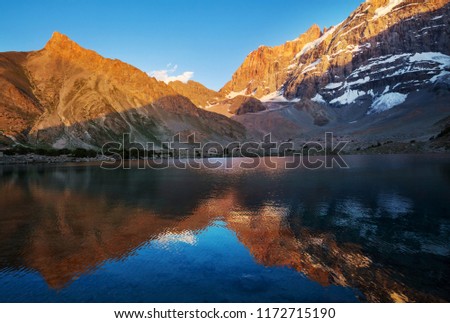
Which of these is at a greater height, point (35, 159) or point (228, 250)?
point (35, 159)

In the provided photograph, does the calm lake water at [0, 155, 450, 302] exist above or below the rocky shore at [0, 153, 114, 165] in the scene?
below

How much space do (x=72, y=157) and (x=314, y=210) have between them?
120 m

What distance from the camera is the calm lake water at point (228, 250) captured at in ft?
40.7

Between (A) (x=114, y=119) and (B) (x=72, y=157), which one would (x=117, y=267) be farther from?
(A) (x=114, y=119)

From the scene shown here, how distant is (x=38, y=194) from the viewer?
1543 inches

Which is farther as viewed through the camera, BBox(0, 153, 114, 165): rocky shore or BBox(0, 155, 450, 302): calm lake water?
BBox(0, 153, 114, 165): rocky shore

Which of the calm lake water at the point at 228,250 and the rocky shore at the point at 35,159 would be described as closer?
the calm lake water at the point at 228,250

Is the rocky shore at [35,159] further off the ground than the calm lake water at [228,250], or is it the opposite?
the rocky shore at [35,159]

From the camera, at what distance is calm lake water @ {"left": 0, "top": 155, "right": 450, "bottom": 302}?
12406 millimetres

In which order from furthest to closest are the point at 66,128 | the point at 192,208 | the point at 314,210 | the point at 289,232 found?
1. the point at 66,128
2. the point at 192,208
3. the point at 314,210
4. the point at 289,232

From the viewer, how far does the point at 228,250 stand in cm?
1730

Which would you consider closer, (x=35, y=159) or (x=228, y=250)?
(x=228, y=250)

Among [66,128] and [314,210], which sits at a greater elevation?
[66,128]
